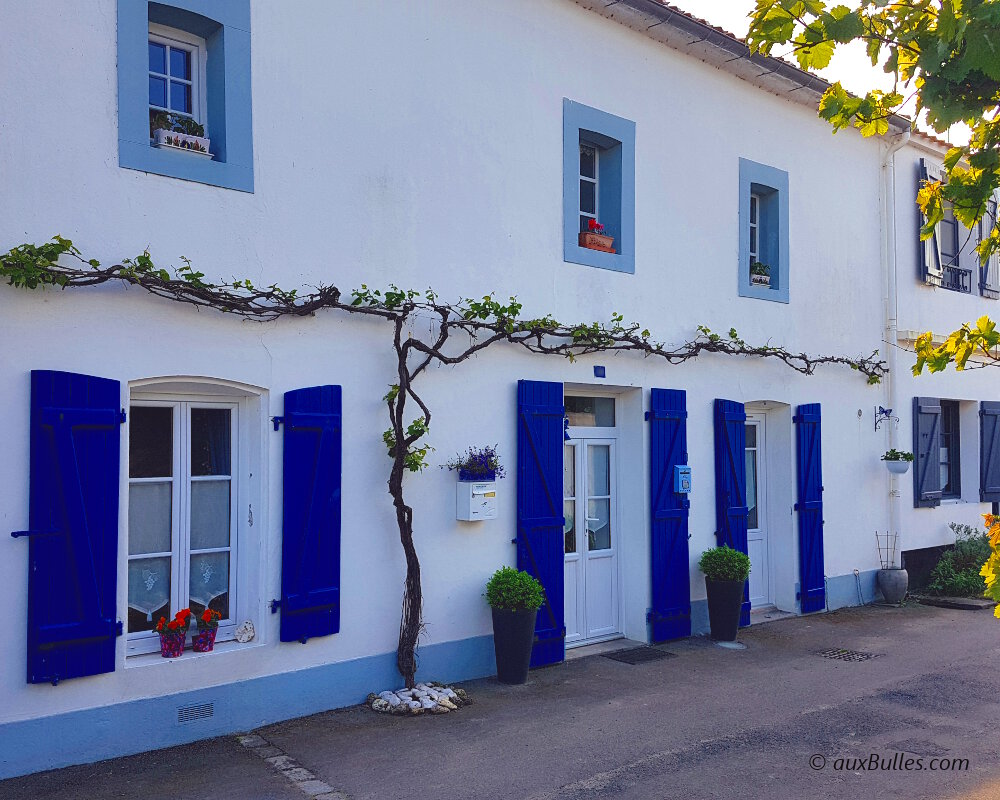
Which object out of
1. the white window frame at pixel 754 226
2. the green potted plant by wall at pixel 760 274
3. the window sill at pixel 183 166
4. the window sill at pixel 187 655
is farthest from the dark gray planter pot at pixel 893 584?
the window sill at pixel 183 166

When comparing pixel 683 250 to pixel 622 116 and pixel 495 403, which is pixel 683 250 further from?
pixel 495 403

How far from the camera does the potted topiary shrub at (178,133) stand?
5.68 m

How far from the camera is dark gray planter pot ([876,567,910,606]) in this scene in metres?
11.2

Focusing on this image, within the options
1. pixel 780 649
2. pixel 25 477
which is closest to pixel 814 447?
pixel 780 649

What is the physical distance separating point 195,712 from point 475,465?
8.37 feet

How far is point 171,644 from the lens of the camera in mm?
5582

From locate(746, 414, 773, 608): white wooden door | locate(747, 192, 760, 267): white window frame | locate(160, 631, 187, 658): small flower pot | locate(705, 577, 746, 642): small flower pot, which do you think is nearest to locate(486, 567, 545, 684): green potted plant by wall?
locate(160, 631, 187, 658): small flower pot

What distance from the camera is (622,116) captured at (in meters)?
8.42

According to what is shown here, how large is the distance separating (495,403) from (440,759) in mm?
2835

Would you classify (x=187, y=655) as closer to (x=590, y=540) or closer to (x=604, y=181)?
(x=590, y=540)

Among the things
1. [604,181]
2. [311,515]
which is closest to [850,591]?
[604,181]

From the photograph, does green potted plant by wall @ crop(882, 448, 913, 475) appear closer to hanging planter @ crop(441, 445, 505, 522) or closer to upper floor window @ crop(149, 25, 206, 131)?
hanging planter @ crop(441, 445, 505, 522)

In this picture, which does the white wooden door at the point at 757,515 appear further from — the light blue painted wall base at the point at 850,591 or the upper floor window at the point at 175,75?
the upper floor window at the point at 175,75

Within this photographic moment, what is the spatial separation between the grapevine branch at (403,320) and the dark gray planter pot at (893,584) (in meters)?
4.86
